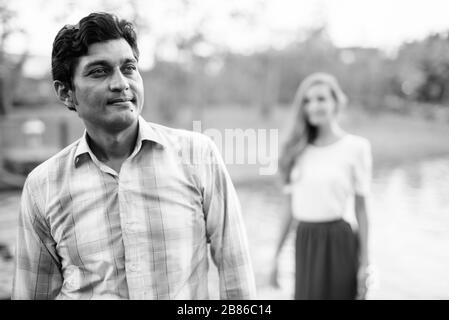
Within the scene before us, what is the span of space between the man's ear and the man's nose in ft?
0.62

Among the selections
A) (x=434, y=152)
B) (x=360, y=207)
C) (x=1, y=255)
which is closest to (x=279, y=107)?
(x=434, y=152)

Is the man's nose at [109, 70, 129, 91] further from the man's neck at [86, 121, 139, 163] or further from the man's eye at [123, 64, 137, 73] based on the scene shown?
the man's neck at [86, 121, 139, 163]

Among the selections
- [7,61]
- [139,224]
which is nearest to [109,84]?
[139,224]

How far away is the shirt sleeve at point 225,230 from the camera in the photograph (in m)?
1.35

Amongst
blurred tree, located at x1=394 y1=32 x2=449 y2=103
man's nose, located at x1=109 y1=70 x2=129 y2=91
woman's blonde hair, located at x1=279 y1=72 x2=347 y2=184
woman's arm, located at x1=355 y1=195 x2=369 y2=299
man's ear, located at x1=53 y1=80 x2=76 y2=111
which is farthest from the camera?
blurred tree, located at x1=394 y1=32 x2=449 y2=103

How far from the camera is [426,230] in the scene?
5.93m

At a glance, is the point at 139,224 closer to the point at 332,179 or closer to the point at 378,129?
the point at 332,179

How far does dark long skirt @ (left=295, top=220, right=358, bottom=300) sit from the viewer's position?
7.92 ft

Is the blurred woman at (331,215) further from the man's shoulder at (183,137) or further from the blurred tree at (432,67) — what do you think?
the blurred tree at (432,67)

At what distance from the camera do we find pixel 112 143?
1388 millimetres

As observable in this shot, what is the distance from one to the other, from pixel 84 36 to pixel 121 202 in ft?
1.60

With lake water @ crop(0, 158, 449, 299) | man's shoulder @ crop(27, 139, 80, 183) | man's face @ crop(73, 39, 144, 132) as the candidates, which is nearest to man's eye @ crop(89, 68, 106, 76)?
man's face @ crop(73, 39, 144, 132)

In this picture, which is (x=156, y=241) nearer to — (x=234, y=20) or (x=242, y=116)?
(x=234, y=20)
